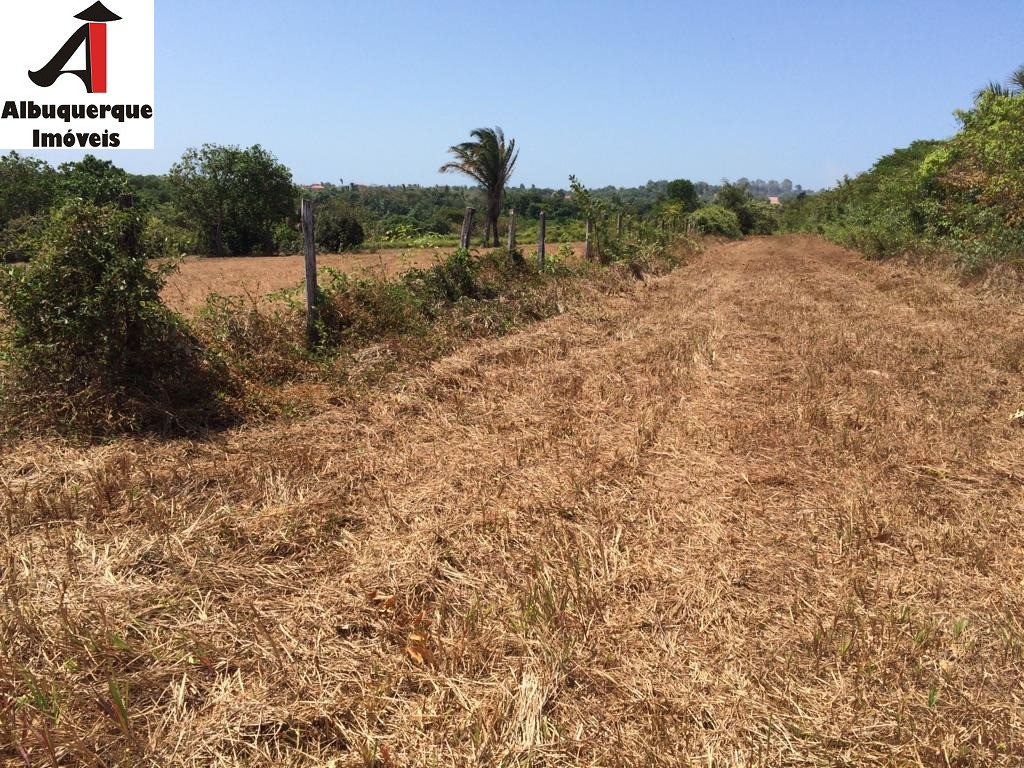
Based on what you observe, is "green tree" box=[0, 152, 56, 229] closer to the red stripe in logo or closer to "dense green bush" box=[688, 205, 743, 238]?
the red stripe in logo

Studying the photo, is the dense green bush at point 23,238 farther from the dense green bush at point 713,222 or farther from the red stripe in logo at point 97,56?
the dense green bush at point 713,222

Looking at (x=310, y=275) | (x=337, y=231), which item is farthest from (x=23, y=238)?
(x=337, y=231)

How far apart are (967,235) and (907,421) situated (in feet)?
39.8

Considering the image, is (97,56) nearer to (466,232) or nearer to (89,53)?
(89,53)

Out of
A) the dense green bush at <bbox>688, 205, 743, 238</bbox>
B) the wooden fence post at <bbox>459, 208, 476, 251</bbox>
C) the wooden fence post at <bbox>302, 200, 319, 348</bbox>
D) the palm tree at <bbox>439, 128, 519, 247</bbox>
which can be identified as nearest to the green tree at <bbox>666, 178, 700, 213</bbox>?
the dense green bush at <bbox>688, 205, 743, 238</bbox>

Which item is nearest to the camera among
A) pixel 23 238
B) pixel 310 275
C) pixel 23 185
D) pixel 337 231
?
pixel 23 238

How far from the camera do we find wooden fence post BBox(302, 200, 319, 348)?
19.2 ft

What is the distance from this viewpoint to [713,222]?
3341cm

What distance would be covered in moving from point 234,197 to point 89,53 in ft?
87.1

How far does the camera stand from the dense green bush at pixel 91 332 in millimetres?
3904

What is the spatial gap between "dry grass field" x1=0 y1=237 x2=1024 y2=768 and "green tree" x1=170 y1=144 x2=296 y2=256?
29.8 m

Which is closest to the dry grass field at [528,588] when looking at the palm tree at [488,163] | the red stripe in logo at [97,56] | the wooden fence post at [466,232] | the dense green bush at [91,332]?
the dense green bush at [91,332]

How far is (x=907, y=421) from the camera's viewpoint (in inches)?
173

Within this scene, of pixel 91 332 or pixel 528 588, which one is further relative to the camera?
pixel 91 332
